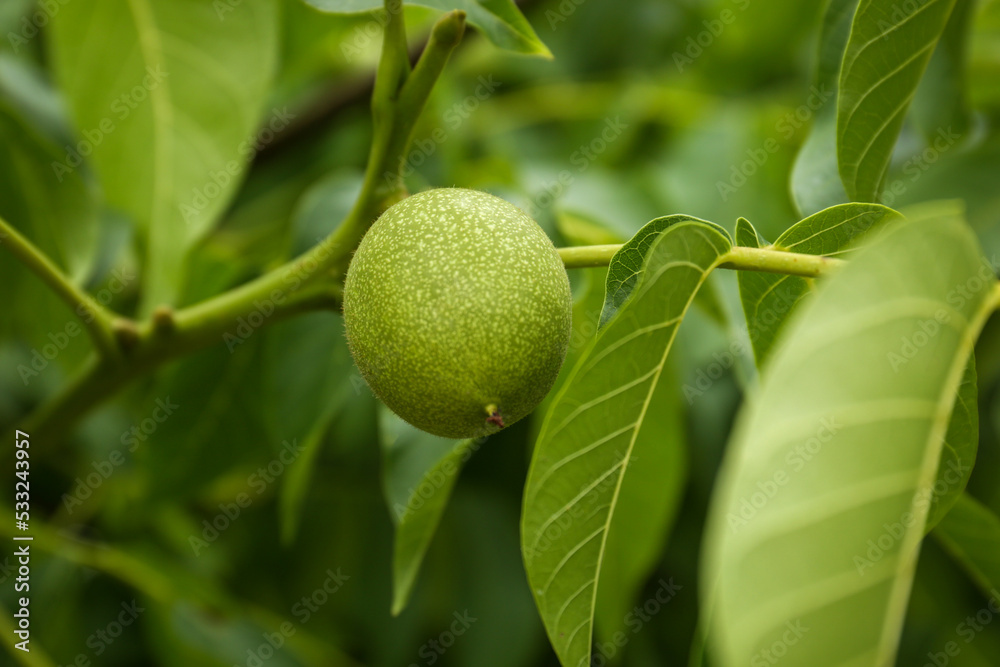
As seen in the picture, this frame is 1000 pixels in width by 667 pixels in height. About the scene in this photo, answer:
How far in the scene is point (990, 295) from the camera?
524 millimetres

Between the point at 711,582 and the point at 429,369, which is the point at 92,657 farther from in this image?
the point at 711,582

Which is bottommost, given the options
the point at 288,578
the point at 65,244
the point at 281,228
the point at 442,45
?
the point at 288,578

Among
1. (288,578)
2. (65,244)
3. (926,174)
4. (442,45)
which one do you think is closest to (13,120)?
(65,244)

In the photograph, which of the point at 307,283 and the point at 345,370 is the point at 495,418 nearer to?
the point at 307,283

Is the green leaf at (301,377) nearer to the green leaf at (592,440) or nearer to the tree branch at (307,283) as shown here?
the tree branch at (307,283)

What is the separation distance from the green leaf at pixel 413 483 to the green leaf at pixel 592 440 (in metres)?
0.19

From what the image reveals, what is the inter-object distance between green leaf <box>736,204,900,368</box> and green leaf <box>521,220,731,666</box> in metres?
0.09

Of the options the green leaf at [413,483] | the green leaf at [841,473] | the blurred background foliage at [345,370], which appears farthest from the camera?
the blurred background foliage at [345,370]

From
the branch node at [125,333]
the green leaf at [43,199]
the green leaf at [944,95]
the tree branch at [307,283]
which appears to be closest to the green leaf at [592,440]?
the tree branch at [307,283]

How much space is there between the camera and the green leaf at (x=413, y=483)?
2.70 feet

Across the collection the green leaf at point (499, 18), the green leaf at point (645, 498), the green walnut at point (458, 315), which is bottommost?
the green leaf at point (645, 498)

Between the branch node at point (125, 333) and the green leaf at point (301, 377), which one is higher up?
the branch node at point (125, 333)

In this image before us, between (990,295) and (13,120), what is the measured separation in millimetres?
1199

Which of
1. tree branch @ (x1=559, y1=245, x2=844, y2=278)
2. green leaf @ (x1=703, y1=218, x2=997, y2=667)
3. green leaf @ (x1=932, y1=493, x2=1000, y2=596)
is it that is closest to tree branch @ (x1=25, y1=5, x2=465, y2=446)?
tree branch @ (x1=559, y1=245, x2=844, y2=278)
